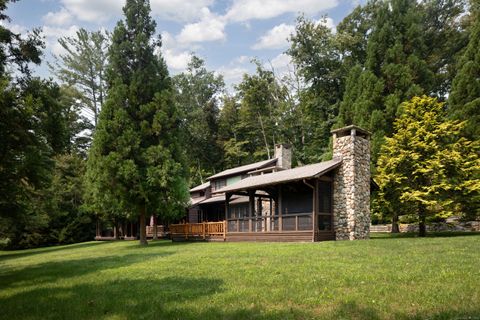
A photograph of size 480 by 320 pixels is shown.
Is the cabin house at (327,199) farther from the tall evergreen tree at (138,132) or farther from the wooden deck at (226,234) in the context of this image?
the tall evergreen tree at (138,132)

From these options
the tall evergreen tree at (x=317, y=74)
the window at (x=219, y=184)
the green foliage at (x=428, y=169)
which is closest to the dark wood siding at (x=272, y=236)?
the green foliage at (x=428, y=169)

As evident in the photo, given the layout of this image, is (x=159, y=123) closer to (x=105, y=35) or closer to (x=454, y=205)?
(x=454, y=205)

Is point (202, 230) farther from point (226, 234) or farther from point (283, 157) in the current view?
point (283, 157)

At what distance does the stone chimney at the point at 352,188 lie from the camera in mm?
19281

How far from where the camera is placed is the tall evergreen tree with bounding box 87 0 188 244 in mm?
21156

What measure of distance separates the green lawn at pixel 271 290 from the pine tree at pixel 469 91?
15435 millimetres

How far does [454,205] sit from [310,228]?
7.83m

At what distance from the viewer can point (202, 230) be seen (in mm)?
25906

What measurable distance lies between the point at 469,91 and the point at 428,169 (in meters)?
8.90

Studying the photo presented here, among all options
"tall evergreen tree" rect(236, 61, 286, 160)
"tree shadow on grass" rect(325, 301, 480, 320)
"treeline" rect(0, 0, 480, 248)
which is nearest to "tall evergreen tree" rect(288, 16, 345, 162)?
"treeline" rect(0, 0, 480, 248)

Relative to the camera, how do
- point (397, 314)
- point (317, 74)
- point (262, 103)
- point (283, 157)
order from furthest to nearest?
point (262, 103) < point (317, 74) < point (283, 157) < point (397, 314)

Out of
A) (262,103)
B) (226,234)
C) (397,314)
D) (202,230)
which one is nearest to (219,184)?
(202,230)

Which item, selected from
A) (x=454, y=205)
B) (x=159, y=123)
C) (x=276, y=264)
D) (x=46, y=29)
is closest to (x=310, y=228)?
(x=454, y=205)

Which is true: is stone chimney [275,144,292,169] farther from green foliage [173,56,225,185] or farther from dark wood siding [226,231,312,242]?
green foliage [173,56,225,185]
